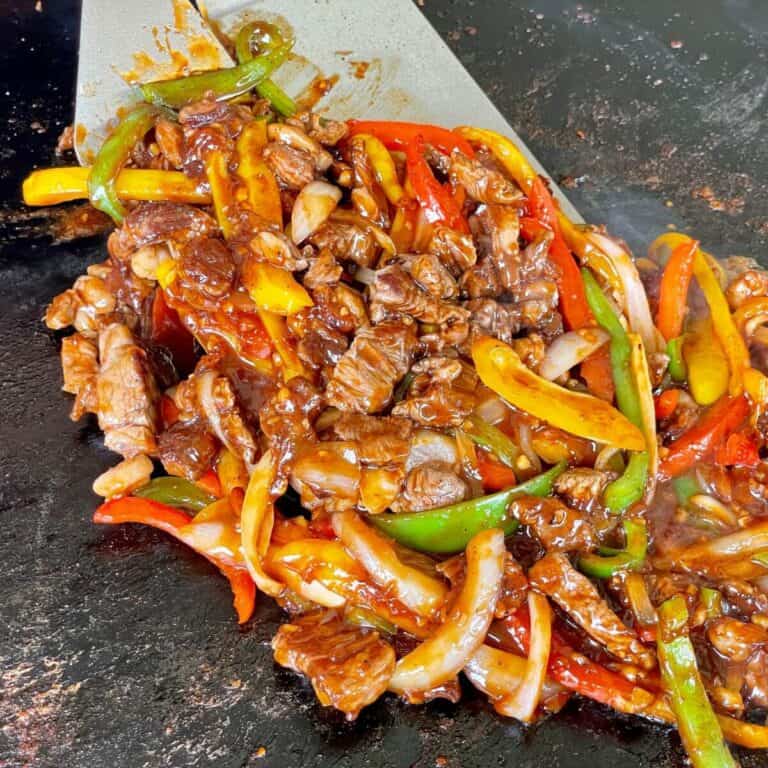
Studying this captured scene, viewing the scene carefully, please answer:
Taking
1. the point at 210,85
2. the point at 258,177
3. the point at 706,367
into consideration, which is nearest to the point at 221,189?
the point at 258,177

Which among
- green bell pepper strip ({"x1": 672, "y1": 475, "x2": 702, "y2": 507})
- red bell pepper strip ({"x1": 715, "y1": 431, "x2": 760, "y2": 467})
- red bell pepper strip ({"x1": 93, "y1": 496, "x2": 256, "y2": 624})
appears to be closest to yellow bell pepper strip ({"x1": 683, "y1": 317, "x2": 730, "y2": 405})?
red bell pepper strip ({"x1": 715, "y1": 431, "x2": 760, "y2": 467})

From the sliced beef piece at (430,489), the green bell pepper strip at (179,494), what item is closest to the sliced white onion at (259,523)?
the green bell pepper strip at (179,494)

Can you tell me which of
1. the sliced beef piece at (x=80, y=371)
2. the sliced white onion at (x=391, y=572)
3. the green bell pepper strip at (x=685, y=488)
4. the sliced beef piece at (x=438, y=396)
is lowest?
the sliced beef piece at (x=80, y=371)

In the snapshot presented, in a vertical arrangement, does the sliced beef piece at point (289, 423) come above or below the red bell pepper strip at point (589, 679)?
above

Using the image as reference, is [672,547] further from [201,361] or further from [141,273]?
[141,273]

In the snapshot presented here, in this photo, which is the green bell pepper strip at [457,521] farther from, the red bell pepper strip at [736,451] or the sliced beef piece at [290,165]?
the sliced beef piece at [290,165]

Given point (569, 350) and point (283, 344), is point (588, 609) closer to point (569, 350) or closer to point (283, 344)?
point (569, 350)
